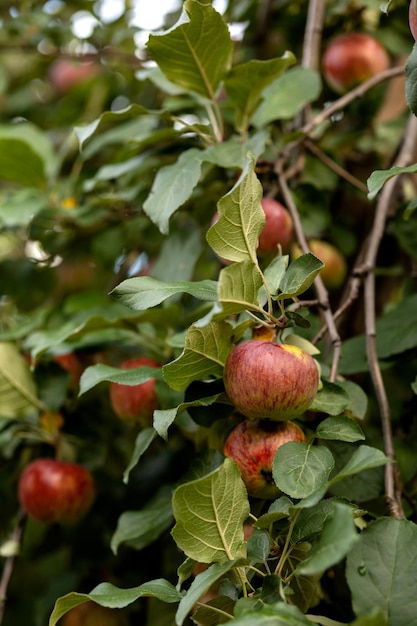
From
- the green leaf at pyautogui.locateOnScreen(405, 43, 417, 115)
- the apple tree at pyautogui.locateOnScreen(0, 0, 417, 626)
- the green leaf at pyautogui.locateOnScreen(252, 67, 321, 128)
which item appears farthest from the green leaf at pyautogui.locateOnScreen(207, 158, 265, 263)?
the green leaf at pyautogui.locateOnScreen(252, 67, 321, 128)

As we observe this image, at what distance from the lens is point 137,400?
0.97 m

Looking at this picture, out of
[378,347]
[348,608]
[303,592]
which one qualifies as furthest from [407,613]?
[378,347]

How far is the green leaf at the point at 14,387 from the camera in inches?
42.4

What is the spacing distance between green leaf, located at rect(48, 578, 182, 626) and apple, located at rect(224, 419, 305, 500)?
0.13 meters

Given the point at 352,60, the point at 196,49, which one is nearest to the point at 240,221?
the point at 196,49

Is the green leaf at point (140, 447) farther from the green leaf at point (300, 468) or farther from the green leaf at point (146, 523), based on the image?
the green leaf at point (300, 468)

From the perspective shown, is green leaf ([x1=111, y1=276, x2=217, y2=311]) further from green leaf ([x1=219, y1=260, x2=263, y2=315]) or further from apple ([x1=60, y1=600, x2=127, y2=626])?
apple ([x1=60, y1=600, x2=127, y2=626])

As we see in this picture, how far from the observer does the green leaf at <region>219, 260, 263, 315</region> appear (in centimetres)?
61

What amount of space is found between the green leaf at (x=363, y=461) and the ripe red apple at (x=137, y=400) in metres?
0.43

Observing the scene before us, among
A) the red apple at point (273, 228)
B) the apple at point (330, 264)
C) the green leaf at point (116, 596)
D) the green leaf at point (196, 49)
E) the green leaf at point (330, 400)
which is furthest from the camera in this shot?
the apple at point (330, 264)

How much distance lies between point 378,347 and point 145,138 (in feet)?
→ 1.40

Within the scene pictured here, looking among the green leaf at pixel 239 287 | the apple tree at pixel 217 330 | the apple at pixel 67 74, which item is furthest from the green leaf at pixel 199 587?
the apple at pixel 67 74

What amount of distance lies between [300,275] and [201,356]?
0.40 ft

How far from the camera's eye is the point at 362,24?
137 centimetres
